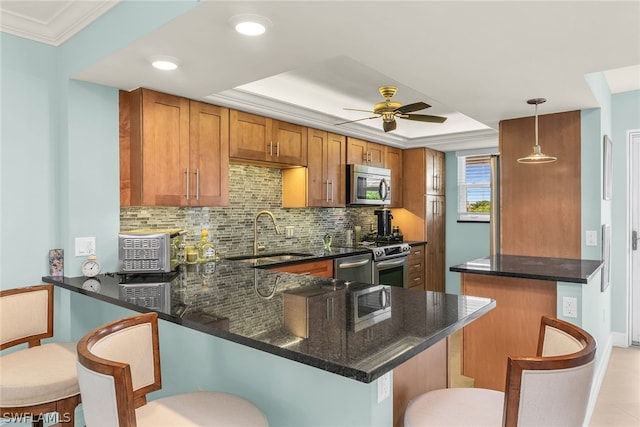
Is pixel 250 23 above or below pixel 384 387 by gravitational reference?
above

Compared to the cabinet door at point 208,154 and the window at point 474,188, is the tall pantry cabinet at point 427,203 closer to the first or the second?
the window at point 474,188

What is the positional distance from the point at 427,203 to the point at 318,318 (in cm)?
436

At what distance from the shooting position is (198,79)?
8.32 ft

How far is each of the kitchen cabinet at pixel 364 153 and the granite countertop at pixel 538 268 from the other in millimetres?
2037

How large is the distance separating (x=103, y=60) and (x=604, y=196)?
3621 millimetres

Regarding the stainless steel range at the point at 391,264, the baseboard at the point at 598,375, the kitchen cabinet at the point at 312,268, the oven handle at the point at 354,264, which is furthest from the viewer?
the stainless steel range at the point at 391,264

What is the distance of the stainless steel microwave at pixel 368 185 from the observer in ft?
15.3

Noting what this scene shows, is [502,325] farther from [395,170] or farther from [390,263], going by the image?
[395,170]

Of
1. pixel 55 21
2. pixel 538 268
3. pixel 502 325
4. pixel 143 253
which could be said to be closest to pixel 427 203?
pixel 538 268

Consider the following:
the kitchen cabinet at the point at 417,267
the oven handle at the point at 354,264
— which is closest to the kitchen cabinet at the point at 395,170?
the kitchen cabinet at the point at 417,267

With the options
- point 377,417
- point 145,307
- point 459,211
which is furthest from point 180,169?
point 459,211

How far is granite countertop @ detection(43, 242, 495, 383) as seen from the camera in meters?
1.19

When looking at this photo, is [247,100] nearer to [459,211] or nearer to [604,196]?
[604,196]

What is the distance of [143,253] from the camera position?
2615mm
